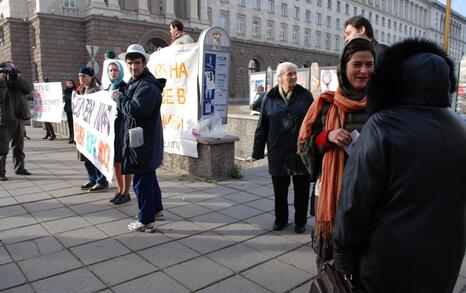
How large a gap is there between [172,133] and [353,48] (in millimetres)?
4780

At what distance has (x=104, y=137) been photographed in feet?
15.8

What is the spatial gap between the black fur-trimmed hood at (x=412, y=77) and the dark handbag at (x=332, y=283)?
78 centimetres

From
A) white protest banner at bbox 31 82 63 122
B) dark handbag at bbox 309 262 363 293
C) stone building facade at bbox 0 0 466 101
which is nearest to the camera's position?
dark handbag at bbox 309 262 363 293

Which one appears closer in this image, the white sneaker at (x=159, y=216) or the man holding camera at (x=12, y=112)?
the white sneaker at (x=159, y=216)

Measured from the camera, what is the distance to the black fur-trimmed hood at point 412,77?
1.42 meters

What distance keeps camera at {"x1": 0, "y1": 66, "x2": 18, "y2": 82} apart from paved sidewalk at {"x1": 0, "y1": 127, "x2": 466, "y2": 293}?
1985 mm

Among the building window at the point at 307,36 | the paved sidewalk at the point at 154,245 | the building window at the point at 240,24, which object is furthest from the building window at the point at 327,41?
the paved sidewalk at the point at 154,245

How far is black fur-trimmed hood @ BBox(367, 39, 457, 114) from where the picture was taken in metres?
1.42

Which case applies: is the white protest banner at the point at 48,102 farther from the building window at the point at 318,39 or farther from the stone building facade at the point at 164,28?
the building window at the point at 318,39

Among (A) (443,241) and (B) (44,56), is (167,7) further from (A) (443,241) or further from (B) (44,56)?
(A) (443,241)

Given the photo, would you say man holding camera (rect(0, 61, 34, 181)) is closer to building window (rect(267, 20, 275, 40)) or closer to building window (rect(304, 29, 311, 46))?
building window (rect(267, 20, 275, 40))

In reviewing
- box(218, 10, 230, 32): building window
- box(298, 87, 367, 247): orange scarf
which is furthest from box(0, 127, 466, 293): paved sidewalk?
box(218, 10, 230, 32): building window

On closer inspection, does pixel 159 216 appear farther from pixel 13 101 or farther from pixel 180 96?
pixel 13 101

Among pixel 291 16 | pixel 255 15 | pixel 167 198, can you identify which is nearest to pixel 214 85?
pixel 167 198
